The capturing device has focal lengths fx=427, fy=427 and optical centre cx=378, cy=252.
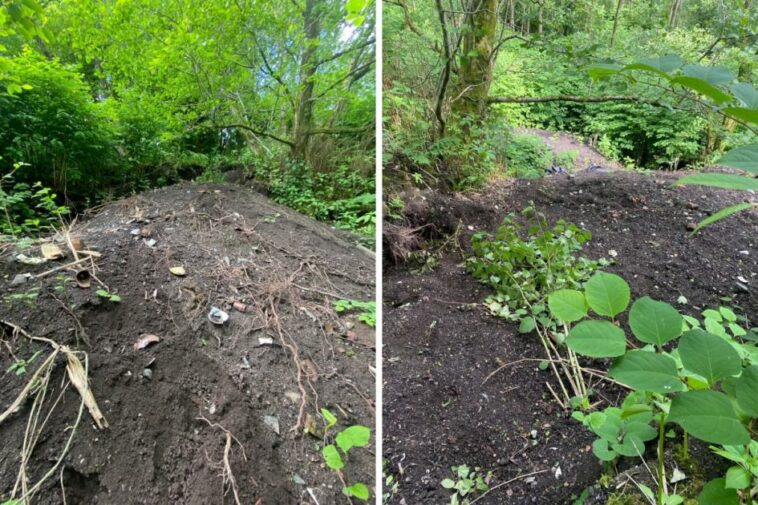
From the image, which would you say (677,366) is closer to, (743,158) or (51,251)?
(743,158)

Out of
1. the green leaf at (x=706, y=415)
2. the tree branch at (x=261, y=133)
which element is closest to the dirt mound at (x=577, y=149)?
the tree branch at (x=261, y=133)

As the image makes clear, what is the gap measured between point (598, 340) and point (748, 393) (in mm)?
89

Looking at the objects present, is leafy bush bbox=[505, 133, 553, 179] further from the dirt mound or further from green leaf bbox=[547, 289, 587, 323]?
green leaf bbox=[547, 289, 587, 323]

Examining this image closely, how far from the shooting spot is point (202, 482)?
0.54m

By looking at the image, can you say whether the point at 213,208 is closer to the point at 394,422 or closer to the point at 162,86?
the point at 162,86

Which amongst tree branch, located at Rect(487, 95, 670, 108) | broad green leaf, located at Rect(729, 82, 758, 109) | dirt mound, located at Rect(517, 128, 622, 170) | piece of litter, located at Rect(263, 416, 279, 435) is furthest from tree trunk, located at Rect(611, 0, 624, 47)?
piece of litter, located at Rect(263, 416, 279, 435)

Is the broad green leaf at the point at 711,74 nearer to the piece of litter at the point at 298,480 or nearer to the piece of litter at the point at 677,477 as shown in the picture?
the piece of litter at the point at 677,477

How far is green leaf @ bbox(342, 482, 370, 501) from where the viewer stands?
60cm

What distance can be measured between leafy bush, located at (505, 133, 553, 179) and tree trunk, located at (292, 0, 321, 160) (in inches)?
32.2

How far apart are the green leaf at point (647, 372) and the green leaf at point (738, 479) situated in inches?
4.8

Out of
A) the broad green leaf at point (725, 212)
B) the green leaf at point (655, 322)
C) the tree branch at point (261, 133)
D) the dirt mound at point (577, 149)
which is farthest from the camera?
the dirt mound at point (577, 149)

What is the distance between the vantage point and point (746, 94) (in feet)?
1.01

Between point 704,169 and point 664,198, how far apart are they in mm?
265

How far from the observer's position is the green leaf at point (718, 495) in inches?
13.0
